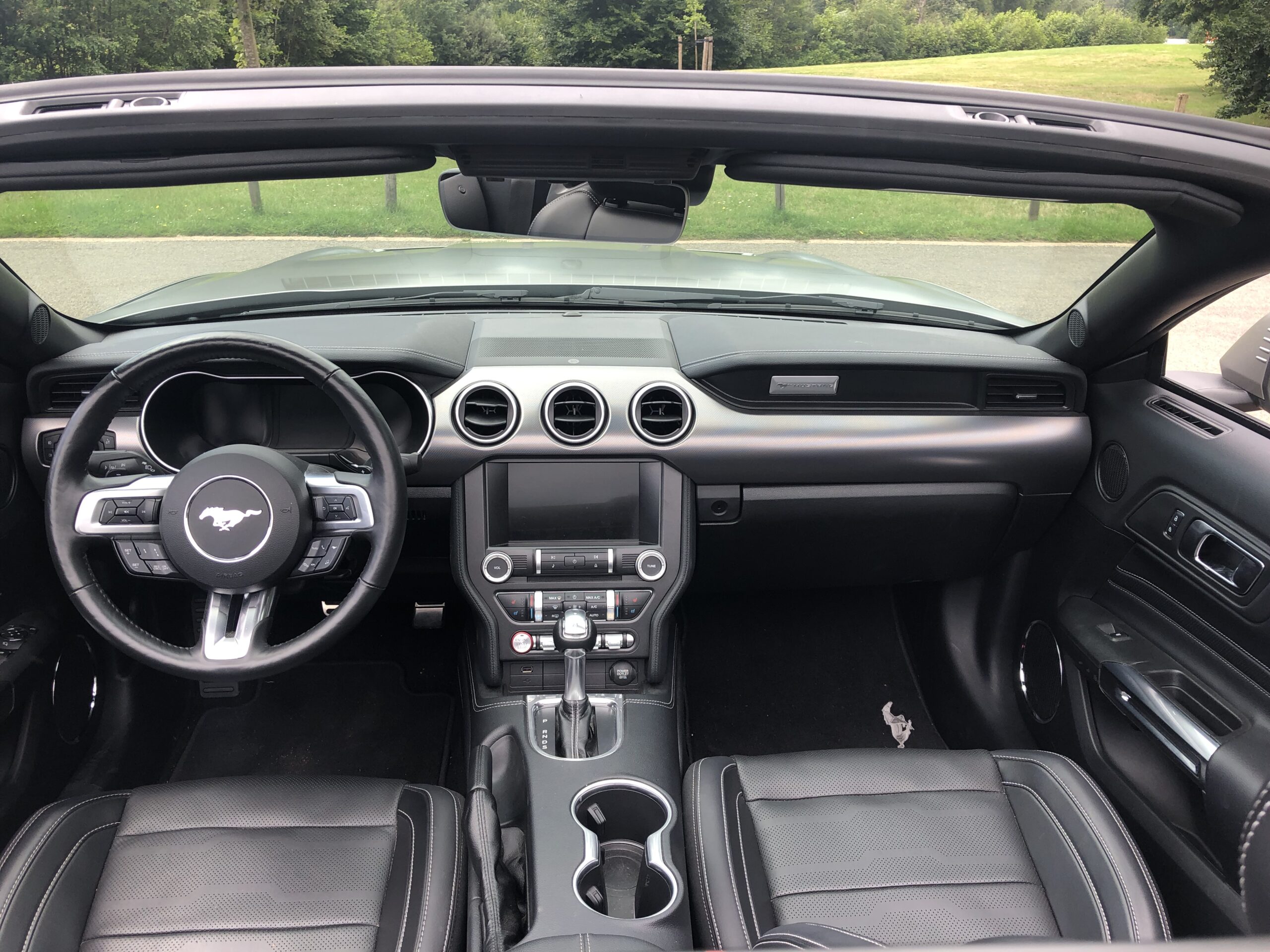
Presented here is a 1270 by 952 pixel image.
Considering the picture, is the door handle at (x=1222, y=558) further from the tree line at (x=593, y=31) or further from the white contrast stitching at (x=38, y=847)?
the white contrast stitching at (x=38, y=847)

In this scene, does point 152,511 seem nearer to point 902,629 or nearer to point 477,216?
point 477,216

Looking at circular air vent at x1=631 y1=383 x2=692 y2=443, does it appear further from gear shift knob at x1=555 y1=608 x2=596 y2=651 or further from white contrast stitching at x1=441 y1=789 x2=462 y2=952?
A: white contrast stitching at x1=441 y1=789 x2=462 y2=952

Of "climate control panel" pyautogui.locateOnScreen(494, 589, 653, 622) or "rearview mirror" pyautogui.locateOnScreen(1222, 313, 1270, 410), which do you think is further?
"climate control panel" pyautogui.locateOnScreen(494, 589, 653, 622)

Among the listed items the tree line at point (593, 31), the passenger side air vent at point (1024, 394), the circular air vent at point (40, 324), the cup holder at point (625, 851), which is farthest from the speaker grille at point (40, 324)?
the passenger side air vent at point (1024, 394)

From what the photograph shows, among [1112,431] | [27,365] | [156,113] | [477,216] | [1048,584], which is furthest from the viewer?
[1048,584]

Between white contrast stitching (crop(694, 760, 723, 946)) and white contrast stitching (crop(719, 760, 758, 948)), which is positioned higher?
white contrast stitching (crop(719, 760, 758, 948))

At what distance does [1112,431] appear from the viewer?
2.35 metres

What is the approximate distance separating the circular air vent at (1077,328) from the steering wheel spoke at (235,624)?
6.96 feet

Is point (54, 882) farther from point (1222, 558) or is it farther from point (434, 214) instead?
point (1222, 558)

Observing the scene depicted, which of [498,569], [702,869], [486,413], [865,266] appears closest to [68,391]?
[486,413]

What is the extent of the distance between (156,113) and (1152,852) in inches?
96.9

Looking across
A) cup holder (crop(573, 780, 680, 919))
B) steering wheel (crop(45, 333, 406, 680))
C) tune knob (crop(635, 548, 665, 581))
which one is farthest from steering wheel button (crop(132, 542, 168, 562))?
tune knob (crop(635, 548, 665, 581))

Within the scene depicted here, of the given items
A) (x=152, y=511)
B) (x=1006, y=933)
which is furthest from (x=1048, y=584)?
(x=152, y=511)

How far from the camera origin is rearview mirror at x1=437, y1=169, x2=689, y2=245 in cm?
148
